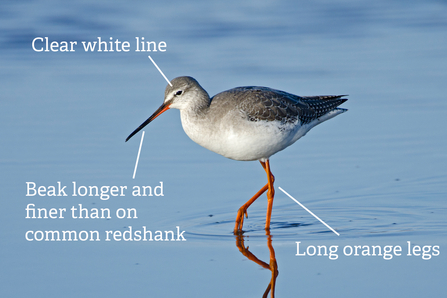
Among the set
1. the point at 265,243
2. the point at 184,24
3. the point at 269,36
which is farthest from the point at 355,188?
the point at 184,24

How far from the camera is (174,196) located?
8531mm

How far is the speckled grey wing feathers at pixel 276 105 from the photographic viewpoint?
8.17 meters

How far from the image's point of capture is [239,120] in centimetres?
796

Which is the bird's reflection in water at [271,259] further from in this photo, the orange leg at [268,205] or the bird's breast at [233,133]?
the bird's breast at [233,133]

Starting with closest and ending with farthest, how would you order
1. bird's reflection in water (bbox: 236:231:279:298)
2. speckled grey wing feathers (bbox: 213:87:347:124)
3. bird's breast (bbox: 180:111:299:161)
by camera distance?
bird's reflection in water (bbox: 236:231:279:298) → bird's breast (bbox: 180:111:299:161) → speckled grey wing feathers (bbox: 213:87:347:124)

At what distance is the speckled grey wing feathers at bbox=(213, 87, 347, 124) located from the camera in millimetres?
8166

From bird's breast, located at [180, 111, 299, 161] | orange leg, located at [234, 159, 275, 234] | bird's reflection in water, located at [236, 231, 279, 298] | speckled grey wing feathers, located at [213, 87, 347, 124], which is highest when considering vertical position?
speckled grey wing feathers, located at [213, 87, 347, 124]

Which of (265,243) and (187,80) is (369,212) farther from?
(187,80)

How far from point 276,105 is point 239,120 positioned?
2.23 ft

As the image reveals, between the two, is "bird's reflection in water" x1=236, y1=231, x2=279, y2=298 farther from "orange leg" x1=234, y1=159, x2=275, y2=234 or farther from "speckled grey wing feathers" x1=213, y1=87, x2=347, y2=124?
"speckled grey wing feathers" x1=213, y1=87, x2=347, y2=124

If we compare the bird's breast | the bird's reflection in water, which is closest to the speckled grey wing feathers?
the bird's breast

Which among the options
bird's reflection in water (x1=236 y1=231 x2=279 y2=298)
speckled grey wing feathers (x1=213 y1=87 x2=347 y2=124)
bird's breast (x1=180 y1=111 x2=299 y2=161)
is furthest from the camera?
speckled grey wing feathers (x1=213 y1=87 x2=347 y2=124)

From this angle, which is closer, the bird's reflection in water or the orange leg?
the bird's reflection in water

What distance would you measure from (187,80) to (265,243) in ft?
6.70
